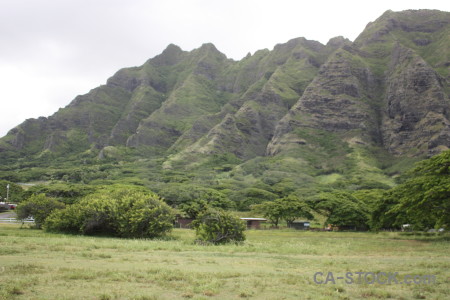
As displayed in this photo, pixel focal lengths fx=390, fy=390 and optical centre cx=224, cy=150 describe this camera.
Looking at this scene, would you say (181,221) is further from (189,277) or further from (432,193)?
(189,277)

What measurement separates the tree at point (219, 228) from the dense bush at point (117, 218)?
6455 millimetres

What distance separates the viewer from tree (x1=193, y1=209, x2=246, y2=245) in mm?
40188

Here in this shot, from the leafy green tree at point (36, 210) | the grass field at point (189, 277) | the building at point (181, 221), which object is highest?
the leafy green tree at point (36, 210)

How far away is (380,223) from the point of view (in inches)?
2167

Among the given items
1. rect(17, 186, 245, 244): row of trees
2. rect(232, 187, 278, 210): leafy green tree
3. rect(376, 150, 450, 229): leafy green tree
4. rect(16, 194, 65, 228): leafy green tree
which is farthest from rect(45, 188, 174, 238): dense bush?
rect(232, 187, 278, 210): leafy green tree

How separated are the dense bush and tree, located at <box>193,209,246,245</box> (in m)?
6.46

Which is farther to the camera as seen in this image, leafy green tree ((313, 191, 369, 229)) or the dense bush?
leafy green tree ((313, 191, 369, 229))

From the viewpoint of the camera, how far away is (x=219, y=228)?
4034 centimetres

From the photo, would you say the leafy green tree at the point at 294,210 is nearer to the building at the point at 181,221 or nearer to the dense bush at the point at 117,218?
the building at the point at 181,221

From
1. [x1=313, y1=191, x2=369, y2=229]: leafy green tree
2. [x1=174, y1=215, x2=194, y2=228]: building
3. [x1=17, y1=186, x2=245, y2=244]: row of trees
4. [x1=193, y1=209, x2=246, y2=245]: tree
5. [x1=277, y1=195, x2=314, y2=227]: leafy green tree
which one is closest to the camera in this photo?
[x1=193, y1=209, x2=246, y2=245]: tree

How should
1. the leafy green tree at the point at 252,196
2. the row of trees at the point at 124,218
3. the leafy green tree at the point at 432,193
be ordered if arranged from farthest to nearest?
the leafy green tree at the point at 252,196, the row of trees at the point at 124,218, the leafy green tree at the point at 432,193

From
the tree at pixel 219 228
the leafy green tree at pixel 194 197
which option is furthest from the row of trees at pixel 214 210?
the leafy green tree at pixel 194 197

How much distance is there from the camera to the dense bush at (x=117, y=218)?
45.2m

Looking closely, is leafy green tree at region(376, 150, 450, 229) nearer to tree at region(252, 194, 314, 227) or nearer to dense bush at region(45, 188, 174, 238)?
dense bush at region(45, 188, 174, 238)
